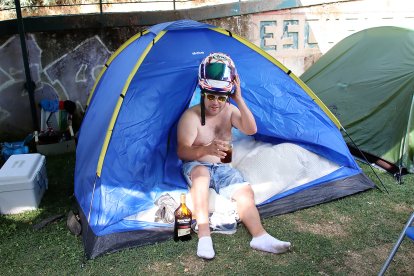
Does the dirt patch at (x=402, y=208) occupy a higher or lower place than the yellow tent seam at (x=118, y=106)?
lower

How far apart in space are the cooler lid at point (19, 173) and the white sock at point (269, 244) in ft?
5.32

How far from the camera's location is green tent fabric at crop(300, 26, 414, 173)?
11.5 ft

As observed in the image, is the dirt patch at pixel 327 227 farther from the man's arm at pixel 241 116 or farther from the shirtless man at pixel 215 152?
the man's arm at pixel 241 116

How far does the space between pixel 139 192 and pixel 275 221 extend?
935mm

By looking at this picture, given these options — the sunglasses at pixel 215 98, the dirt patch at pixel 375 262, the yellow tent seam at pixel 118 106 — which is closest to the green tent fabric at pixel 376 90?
the dirt patch at pixel 375 262

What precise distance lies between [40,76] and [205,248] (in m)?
3.11

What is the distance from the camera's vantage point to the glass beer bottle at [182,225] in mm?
2539

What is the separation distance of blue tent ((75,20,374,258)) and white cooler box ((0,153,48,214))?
0.31 m

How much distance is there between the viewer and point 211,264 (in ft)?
7.72

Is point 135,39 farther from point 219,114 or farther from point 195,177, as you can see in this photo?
point 195,177

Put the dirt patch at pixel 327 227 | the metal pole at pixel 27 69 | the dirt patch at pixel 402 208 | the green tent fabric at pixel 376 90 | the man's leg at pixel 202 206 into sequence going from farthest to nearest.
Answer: the metal pole at pixel 27 69 < the green tent fabric at pixel 376 90 < the dirt patch at pixel 402 208 < the dirt patch at pixel 327 227 < the man's leg at pixel 202 206

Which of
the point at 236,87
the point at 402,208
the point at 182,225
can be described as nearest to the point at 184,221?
the point at 182,225

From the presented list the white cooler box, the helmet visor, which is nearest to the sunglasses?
the helmet visor

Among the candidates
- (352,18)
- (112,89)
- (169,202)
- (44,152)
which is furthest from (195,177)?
(352,18)
